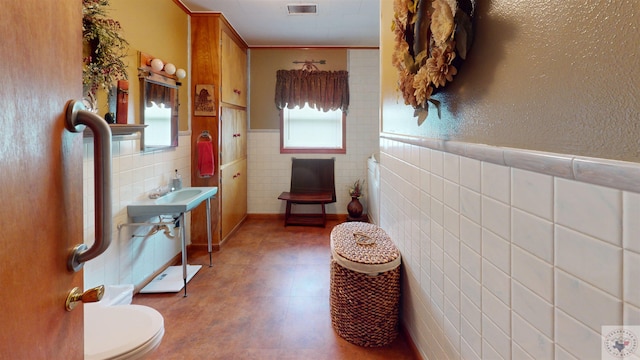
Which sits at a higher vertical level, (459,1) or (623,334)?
(459,1)

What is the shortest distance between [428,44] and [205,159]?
9.35 feet

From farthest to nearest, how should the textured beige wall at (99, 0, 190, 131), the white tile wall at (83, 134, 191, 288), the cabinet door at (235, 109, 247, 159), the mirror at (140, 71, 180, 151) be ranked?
the cabinet door at (235, 109, 247, 159) < the mirror at (140, 71, 180, 151) < the textured beige wall at (99, 0, 190, 131) < the white tile wall at (83, 134, 191, 288)

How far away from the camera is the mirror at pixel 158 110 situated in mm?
2848

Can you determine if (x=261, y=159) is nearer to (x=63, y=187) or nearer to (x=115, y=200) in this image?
(x=115, y=200)

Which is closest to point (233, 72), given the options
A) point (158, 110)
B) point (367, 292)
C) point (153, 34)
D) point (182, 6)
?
point (182, 6)

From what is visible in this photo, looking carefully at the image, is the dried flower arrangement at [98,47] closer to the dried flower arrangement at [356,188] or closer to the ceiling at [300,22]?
the ceiling at [300,22]

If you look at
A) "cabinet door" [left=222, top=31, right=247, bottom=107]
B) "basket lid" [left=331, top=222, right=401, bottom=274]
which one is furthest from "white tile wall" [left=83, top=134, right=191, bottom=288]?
"basket lid" [left=331, top=222, right=401, bottom=274]

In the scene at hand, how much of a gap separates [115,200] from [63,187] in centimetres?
207

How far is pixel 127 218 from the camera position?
2703 mm

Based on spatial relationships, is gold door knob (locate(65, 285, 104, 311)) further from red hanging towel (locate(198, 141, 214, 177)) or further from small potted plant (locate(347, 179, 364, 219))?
small potted plant (locate(347, 179, 364, 219))

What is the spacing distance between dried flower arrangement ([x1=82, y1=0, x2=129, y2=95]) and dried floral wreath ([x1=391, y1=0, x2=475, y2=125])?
1.72 m

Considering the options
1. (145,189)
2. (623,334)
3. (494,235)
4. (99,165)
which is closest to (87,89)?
(145,189)

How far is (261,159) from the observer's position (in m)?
5.33

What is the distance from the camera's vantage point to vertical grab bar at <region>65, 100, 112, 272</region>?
73 cm
